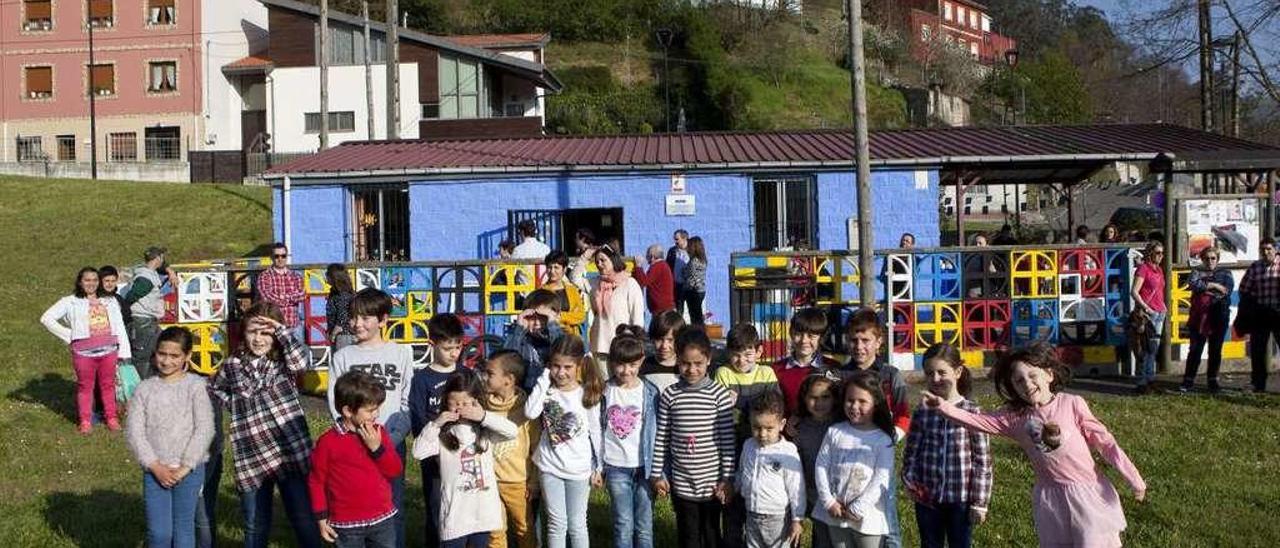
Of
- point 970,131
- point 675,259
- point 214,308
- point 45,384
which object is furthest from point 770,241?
point 45,384

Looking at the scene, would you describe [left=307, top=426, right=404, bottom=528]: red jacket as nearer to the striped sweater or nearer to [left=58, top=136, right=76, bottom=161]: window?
the striped sweater

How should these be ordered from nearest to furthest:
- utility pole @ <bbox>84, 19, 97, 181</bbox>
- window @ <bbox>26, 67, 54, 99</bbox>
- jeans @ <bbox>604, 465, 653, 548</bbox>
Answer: jeans @ <bbox>604, 465, 653, 548</bbox> < utility pole @ <bbox>84, 19, 97, 181</bbox> < window @ <bbox>26, 67, 54, 99</bbox>

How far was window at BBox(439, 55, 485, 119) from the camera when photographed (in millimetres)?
39844

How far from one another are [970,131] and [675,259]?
8117mm

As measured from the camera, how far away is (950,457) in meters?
5.73

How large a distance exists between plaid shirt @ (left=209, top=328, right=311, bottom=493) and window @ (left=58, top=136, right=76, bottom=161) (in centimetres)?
4574

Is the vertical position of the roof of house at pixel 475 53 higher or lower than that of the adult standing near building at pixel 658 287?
higher

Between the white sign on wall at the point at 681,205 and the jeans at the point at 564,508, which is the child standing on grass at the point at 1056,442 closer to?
the jeans at the point at 564,508

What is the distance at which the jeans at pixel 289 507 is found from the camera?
6352mm

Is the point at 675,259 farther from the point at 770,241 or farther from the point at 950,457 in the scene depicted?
the point at 950,457

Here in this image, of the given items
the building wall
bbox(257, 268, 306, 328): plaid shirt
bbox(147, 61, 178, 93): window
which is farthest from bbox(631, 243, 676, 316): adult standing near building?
bbox(147, 61, 178, 93): window

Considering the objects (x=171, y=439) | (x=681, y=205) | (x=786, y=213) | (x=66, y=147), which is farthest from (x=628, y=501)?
(x=66, y=147)

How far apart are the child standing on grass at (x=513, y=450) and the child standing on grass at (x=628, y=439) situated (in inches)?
16.2

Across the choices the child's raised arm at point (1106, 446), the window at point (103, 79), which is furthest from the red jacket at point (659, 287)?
the window at point (103, 79)
